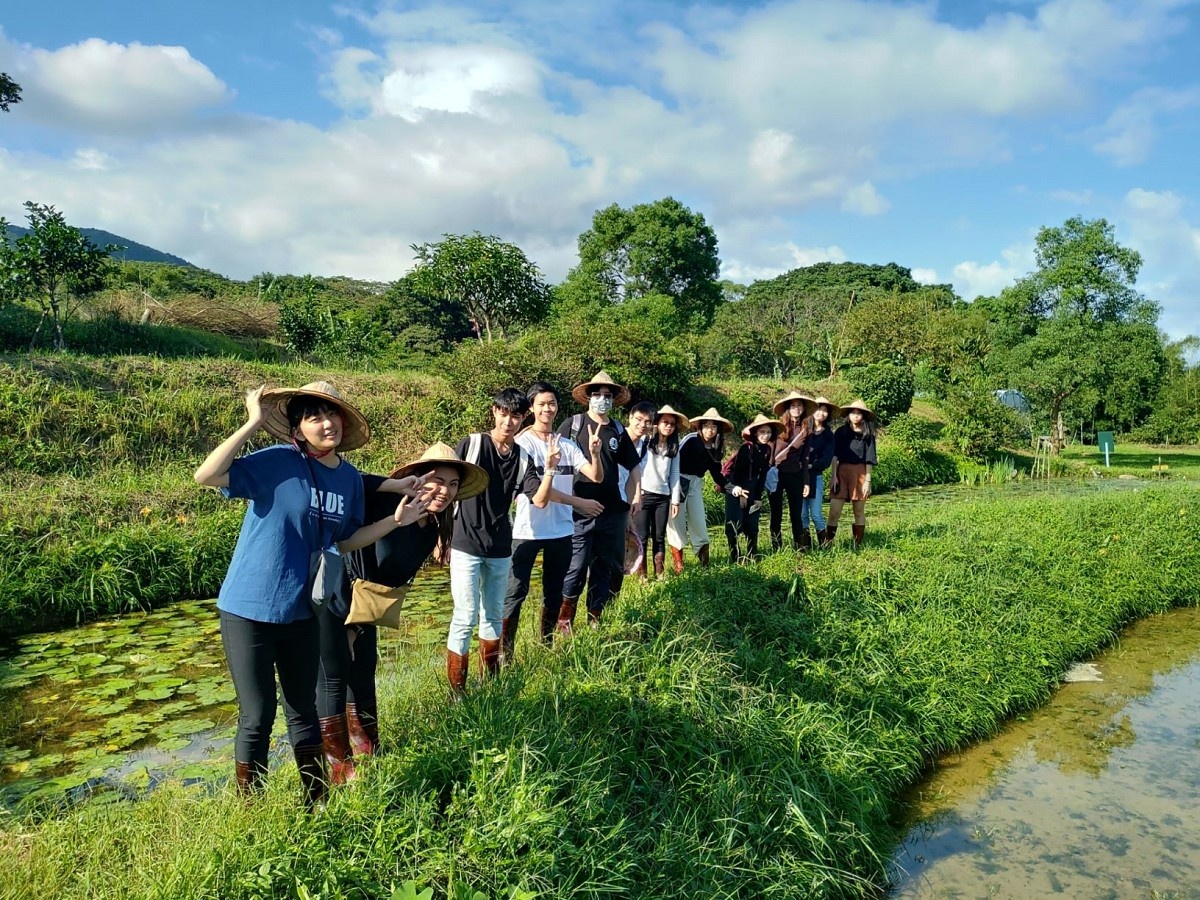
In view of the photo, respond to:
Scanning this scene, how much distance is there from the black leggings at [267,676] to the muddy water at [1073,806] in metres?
2.87

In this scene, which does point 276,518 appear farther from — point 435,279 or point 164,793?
point 435,279

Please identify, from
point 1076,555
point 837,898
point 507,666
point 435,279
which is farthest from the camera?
point 435,279

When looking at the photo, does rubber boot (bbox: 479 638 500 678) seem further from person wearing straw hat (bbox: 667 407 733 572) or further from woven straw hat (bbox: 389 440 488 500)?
person wearing straw hat (bbox: 667 407 733 572)

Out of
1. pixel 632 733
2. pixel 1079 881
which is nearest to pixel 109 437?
pixel 632 733

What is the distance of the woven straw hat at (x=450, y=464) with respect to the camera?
3.75 meters

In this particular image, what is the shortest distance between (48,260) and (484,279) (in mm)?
9291

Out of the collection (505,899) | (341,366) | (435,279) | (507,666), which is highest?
(435,279)

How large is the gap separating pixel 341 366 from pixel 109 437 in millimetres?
6605

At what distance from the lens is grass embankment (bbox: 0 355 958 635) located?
7.38 m

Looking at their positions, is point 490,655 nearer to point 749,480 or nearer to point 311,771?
point 311,771

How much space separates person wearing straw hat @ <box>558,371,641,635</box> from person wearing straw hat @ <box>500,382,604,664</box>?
222 mm

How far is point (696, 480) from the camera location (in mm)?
7234

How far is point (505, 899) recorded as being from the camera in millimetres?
2736

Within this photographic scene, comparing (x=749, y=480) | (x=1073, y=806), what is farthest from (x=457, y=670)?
(x=749, y=480)
